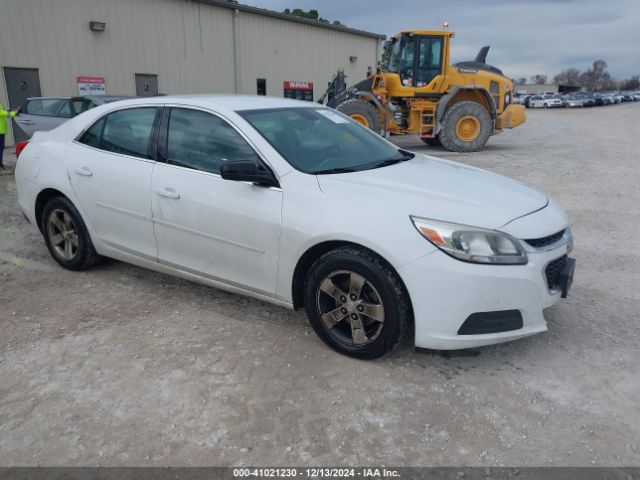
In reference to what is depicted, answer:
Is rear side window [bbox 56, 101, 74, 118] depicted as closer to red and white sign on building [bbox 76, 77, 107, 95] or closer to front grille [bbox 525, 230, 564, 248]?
red and white sign on building [bbox 76, 77, 107, 95]

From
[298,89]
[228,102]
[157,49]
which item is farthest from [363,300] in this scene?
[298,89]

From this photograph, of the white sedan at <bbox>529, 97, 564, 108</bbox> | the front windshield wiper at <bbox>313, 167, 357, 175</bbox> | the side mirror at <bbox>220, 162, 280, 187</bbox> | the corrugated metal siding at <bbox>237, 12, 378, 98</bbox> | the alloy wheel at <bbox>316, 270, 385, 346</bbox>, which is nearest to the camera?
the alloy wheel at <bbox>316, 270, 385, 346</bbox>

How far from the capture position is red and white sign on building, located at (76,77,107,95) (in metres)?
15.6

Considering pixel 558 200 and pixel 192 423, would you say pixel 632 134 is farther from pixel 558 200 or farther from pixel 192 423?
pixel 192 423

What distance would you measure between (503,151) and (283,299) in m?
12.2

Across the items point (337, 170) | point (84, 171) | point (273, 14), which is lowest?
point (84, 171)

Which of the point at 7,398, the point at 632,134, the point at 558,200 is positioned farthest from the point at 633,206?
the point at 632,134

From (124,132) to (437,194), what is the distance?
8.23ft

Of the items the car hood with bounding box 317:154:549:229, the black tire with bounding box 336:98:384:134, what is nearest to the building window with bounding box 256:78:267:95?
the black tire with bounding box 336:98:384:134

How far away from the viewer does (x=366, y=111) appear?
1316 cm

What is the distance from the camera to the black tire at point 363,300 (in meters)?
2.89

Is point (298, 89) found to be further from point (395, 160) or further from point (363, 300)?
point (363, 300)

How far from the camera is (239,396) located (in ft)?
9.21

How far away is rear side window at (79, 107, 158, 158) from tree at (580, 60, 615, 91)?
12649 cm
